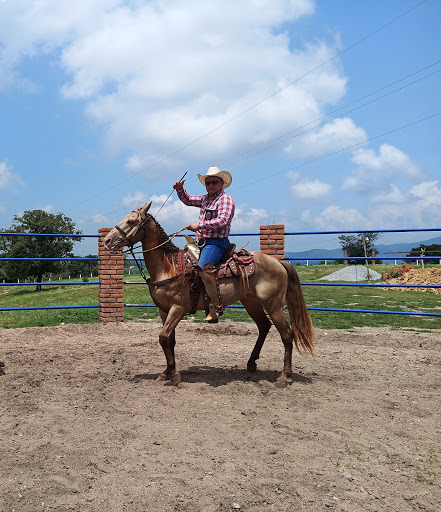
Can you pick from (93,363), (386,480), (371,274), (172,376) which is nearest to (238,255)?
(172,376)

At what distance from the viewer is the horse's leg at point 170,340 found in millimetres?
5133

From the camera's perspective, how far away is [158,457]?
337cm

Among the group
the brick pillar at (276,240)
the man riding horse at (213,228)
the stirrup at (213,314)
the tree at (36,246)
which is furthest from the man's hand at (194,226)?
the tree at (36,246)

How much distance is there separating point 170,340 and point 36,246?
3406 cm

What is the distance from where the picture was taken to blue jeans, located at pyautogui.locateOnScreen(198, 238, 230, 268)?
5.19 meters

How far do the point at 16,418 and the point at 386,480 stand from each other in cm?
310

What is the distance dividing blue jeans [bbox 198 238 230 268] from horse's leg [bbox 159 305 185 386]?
0.61 m

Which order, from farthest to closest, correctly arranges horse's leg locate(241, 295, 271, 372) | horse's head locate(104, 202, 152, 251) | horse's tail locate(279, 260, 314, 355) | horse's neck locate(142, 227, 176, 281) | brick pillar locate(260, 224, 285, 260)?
brick pillar locate(260, 224, 285, 260) < horse's leg locate(241, 295, 271, 372) < horse's tail locate(279, 260, 314, 355) < horse's neck locate(142, 227, 176, 281) < horse's head locate(104, 202, 152, 251)

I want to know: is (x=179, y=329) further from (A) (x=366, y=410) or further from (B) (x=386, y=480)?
(B) (x=386, y=480)

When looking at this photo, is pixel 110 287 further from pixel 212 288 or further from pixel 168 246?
pixel 212 288

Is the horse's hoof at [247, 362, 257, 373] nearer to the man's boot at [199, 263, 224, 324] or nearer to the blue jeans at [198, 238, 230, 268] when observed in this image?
the man's boot at [199, 263, 224, 324]

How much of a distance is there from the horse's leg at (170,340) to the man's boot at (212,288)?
335 millimetres

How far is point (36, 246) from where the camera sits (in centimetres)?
3631

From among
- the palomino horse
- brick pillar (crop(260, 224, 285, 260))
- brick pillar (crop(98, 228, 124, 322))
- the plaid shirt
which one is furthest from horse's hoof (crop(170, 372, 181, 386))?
brick pillar (crop(98, 228, 124, 322))
